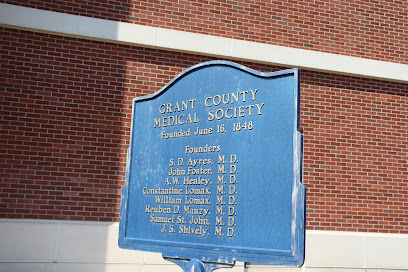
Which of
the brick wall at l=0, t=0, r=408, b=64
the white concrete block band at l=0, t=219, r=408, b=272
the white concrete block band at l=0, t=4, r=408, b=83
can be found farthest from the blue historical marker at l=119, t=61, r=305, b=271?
the brick wall at l=0, t=0, r=408, b=64

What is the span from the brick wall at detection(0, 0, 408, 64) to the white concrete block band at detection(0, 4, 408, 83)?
141 mm

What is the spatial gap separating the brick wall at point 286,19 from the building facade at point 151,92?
0.02 metres

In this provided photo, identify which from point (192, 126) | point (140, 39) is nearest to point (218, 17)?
point (140, 39)

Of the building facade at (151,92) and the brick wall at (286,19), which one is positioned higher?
the brick wall at (286,19)

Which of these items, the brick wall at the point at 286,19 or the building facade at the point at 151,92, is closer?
the building facade at the point at 151,92

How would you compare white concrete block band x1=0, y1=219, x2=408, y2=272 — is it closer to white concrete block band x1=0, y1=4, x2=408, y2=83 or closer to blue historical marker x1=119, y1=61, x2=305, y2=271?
white concrete block band x1=0, y1=4, x2=408, y2=83

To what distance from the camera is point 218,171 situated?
3.46 metres

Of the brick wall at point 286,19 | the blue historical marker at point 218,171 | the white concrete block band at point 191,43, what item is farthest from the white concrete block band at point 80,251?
the blue historical marker at point 218,171

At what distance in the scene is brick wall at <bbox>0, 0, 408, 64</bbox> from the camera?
767 centimetres

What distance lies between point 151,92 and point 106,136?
900 mm

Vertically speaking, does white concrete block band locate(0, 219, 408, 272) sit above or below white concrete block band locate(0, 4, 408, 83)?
below

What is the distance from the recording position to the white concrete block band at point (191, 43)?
7.25 metres

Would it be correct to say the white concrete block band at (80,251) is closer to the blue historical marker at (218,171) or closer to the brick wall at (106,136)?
the brick wall at (106,136)

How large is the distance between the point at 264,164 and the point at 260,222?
348 millimetres
